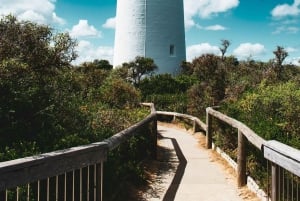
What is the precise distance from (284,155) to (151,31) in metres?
28.2

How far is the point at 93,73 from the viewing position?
2059 cm

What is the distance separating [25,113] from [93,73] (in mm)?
13857

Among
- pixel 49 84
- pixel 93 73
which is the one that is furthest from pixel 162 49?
pixel 49 84

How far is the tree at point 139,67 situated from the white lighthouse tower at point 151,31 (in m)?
1.33

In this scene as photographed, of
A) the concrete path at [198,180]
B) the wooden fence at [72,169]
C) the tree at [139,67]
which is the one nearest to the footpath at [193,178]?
the concrete path at [198,180]

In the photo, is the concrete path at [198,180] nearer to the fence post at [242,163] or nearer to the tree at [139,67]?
the fence post at [242,163]

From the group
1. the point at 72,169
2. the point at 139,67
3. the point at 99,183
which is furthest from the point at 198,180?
the point at 139,67

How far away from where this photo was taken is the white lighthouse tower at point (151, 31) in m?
31.4

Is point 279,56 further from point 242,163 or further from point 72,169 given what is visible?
point 72,169

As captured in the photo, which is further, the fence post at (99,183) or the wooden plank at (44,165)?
the fence post at (99,183)

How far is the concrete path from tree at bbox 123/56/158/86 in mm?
18962

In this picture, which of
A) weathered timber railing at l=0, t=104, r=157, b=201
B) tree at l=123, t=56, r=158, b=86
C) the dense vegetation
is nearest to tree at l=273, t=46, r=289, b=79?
the dense vegetation

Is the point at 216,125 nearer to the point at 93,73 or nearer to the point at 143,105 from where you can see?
the point at 143,105

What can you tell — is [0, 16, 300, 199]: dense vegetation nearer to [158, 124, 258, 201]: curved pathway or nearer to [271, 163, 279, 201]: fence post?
[158, 124, 258, 201]: curved pathway
